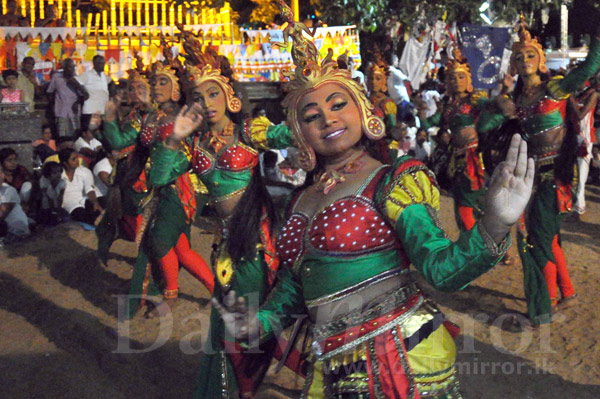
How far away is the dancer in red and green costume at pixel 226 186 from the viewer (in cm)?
420

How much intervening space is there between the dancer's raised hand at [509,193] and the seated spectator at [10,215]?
802 cm

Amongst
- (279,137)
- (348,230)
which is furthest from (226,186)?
(348,230)

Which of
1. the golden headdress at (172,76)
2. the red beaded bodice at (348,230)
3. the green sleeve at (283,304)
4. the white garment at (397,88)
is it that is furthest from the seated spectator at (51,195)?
the red beaded bodice at (348,230)

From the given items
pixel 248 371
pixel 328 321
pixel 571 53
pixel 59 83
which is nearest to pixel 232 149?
pixel 248 371

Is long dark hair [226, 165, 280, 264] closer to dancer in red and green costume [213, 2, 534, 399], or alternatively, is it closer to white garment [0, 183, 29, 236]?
dancer in red and green costume [213, 2, 534, 399]

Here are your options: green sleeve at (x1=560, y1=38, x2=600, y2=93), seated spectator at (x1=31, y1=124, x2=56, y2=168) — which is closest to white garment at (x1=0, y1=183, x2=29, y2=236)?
seated spectator at (x1=31, y1=124, x2=56, y2=168)

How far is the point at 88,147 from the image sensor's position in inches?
441

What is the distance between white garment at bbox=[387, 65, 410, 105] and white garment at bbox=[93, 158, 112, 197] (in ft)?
17.7

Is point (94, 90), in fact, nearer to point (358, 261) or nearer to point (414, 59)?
point (414, 59)

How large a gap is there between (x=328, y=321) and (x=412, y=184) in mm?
561

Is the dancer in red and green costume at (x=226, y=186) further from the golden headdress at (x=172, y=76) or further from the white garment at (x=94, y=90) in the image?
the white garment at (x=94, y=90)

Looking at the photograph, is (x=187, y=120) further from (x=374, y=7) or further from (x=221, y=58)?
(x=374, y=7)

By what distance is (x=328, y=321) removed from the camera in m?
2.74

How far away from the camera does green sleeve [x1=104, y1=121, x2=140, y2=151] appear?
256 inches
